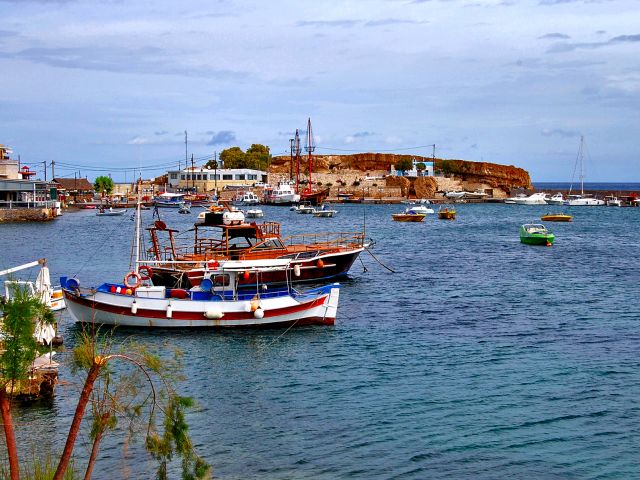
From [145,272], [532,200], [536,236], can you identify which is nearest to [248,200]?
[532,200]

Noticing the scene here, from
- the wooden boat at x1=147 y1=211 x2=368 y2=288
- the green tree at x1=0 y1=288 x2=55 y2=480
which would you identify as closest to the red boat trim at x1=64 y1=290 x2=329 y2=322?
the wooden boat at x1=147 y1=211 x2=368 y2=288

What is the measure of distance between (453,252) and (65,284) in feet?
138

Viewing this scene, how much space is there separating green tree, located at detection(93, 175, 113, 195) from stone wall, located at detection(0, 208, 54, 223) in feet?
253

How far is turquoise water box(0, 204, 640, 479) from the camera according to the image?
19312mm

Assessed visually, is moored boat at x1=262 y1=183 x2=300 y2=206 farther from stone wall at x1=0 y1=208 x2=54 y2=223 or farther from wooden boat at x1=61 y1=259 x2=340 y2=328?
wooden boat at x1=61 y1=259 x2=340 y2=328

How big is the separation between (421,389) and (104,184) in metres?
168

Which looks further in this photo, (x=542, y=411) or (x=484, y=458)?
(x=542, y=411)

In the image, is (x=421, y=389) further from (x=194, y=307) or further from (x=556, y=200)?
(x=556, y=200)

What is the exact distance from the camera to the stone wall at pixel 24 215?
103 meters

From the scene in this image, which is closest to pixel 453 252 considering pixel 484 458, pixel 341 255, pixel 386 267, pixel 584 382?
pixel 386 267

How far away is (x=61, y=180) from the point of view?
17200cm

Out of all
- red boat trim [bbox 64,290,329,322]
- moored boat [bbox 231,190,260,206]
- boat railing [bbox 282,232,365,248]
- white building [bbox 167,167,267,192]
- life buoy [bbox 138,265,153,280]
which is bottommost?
red boat trim [bbox 64,290,329,322]

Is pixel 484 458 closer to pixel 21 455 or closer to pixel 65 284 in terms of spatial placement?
pixel 21 455

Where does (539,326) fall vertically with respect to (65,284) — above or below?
below
